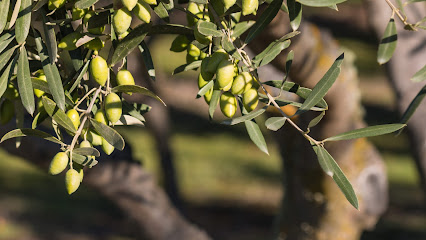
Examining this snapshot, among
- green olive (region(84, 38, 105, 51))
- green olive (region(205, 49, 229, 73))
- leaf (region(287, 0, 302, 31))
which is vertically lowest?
green olive (region(84, 38, 105, 51))

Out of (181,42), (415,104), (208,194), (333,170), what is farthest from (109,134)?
(208,194)

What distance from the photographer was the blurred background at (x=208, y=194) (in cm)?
545

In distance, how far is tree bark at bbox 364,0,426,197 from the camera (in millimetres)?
2002

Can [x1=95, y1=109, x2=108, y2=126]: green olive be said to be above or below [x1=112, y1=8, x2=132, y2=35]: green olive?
below

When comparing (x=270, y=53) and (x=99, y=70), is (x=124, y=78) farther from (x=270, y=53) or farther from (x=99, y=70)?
(x=270, y=53)

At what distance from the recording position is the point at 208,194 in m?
6.20

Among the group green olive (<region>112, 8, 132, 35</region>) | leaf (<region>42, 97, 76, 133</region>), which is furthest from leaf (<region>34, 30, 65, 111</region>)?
green olive (<region>112, 8, 132, 35</region>)

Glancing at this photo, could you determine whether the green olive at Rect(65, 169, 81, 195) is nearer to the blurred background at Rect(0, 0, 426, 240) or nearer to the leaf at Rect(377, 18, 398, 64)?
the leaf at Rect(377, 18, 398, 64)

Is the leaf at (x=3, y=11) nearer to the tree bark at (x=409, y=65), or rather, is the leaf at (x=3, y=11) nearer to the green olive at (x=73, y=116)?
the green olive at (x=73, y=116)

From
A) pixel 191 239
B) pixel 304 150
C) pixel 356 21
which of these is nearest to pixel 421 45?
pixel 304 150

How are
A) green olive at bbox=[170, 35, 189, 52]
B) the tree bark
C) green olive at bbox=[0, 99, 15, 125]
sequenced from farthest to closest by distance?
the tree bark
green olive at bbox=[0, 99, 15, 125]
green olive at bbox=[170, 35, 189, 52]

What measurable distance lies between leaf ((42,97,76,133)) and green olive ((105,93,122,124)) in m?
0.06

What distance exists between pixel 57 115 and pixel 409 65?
1.52 m

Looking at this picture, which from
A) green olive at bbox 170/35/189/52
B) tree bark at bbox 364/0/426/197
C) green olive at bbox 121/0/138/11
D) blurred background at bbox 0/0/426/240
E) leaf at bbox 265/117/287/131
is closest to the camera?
green olive at bbox 121/0/138/11
